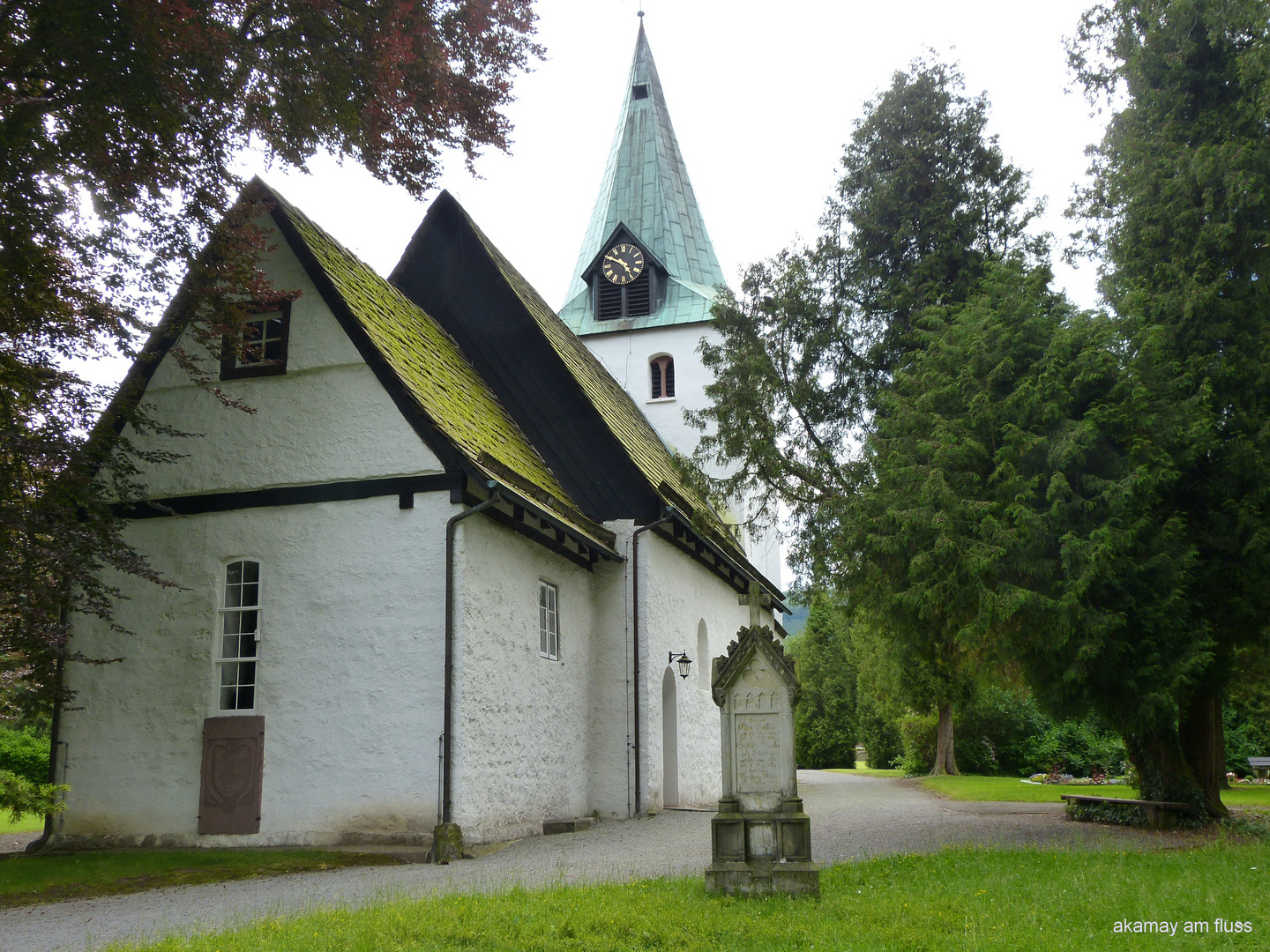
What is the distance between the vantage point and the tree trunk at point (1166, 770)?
14.6 metres

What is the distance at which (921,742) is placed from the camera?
120 ft

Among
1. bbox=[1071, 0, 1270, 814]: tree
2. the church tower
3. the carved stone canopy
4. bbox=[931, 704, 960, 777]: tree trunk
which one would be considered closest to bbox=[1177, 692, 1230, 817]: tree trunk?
bbox=[1071, 0, 1270, 814]: tree

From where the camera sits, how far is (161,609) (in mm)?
13516

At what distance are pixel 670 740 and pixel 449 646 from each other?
771 centimetres

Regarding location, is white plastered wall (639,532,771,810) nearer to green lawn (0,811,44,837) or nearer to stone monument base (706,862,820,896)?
stone monument base (706,862,820,896)

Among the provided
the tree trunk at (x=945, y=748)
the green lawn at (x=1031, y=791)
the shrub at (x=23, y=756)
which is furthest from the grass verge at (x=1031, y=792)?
the shrub at (x=23, y=756)

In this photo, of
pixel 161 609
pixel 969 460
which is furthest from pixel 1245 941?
pixel 161 609

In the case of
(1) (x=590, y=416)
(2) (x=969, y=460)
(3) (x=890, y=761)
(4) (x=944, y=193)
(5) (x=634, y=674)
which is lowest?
(3) (x=890, y=761)

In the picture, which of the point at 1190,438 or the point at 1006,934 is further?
the point at 1190,438

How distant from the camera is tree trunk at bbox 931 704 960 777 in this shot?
33.2m

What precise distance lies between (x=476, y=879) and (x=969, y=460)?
7.69 meters

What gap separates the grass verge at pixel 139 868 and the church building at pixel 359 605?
22.8 inches

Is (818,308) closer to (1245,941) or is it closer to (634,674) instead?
(634,674)

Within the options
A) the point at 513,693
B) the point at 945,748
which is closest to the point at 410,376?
the point at 513,693
